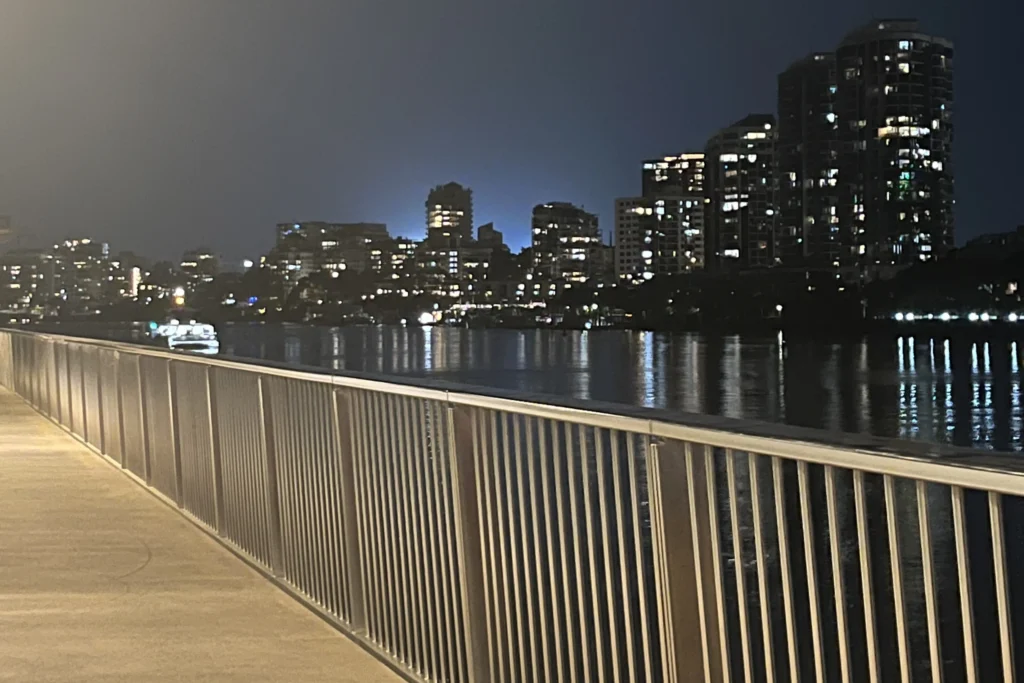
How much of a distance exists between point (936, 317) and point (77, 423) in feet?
625

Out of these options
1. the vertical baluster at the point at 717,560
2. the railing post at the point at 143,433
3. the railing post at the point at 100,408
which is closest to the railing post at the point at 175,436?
the railing post at the point at 143,433

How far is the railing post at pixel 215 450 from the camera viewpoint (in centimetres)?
958

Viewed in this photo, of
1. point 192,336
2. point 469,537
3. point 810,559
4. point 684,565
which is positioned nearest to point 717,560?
point 684,565

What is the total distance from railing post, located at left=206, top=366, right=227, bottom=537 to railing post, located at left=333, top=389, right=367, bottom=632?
2.75 meters

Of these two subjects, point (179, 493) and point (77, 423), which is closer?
point (179, 493)

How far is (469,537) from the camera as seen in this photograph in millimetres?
5633

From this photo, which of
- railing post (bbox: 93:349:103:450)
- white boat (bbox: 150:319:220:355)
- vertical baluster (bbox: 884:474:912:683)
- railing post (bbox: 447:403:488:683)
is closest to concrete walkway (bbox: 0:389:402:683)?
railing post (bbox: 447:403:488:683)

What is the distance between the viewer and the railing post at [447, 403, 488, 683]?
5.56 meters

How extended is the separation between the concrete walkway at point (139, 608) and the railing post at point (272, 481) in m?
0.16

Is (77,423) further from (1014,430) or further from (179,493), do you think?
(1014,430)

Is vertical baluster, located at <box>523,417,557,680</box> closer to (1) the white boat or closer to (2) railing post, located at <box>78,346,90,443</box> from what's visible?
(2) railing post, located at <box>78,346,90,443</box>

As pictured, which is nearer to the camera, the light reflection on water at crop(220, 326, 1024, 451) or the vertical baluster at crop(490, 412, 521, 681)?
the vertical baluster at crop(490, 412, 521, 681)

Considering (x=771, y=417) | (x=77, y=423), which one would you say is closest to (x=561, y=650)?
(x=77, y=423)

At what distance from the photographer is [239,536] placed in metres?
9.14
